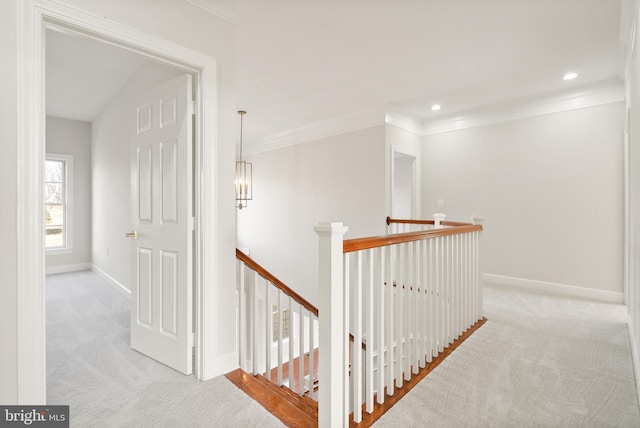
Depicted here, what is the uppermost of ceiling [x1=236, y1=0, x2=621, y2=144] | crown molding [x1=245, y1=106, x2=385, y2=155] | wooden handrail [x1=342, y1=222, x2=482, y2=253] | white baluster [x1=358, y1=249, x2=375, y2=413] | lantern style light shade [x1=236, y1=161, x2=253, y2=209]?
ceiling [x1=236, y1=0, x2=621, y2=144]

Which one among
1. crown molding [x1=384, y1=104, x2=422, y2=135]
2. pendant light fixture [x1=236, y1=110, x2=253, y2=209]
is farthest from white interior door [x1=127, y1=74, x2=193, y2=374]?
crown molding [x1=384, y1=104, x2=422, y2=135]

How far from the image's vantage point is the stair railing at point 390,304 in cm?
141

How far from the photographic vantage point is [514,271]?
4.20m

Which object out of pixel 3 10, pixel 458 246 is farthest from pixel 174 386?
pixel 458 246

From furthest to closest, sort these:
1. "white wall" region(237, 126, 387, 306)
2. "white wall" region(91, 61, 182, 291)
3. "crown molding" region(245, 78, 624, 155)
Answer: "white wall" region(237, 126, 387, 306)
"crown molding" region(245, 78, 624, 155)
"white wall" region(91, 61, 182, 291)

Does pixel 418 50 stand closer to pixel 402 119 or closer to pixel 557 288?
pixel 402 119

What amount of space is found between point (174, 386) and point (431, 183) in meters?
4.52

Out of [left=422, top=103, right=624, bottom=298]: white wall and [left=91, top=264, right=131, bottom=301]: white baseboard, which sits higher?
[left=422, top=103, right=624, bottom=298]: white wall

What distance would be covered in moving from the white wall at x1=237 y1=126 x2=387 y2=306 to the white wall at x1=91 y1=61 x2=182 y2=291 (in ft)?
8.88

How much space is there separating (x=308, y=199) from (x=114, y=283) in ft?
10.2

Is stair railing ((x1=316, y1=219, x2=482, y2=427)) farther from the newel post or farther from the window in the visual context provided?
the window

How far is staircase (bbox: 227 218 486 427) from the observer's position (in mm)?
1421

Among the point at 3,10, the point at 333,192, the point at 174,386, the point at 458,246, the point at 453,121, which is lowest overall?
the point at 174,386

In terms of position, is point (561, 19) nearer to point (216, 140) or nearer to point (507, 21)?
point (507, 21)
